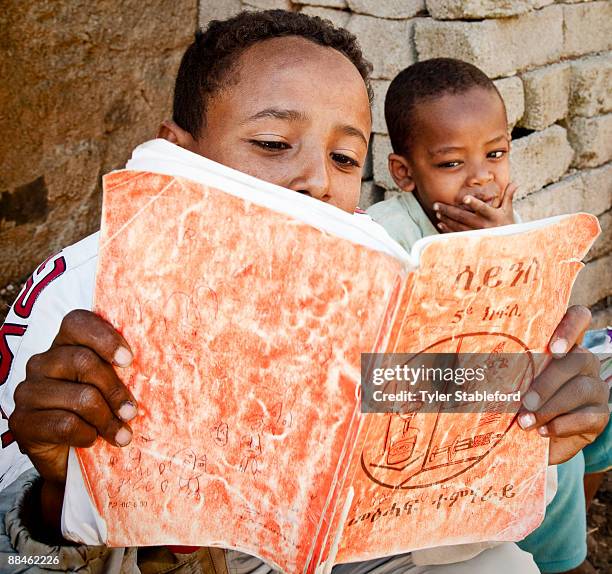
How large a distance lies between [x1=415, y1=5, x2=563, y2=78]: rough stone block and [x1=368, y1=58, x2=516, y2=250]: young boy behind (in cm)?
17

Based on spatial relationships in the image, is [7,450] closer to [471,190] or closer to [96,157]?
[471,190]

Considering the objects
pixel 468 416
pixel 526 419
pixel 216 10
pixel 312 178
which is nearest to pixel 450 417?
pixel 468 416

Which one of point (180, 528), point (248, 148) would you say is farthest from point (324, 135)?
point (180, 528)

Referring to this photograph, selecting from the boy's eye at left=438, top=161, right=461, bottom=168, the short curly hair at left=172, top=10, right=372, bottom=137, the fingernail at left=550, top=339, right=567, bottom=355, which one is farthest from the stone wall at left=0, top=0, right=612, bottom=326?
the fingernail at left=550, top=339, right=567, bottom=355

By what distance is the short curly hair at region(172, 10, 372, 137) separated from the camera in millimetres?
1262

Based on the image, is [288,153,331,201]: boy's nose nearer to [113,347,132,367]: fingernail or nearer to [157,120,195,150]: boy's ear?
[157,120,195,150]: boy's ear

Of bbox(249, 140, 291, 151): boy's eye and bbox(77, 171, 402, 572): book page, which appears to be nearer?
bbox(77, 171, 402, 572): book page

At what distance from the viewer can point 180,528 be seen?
3.20 ft

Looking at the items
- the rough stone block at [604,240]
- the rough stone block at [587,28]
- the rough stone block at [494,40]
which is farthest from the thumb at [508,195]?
the rough stone block at [604,240]

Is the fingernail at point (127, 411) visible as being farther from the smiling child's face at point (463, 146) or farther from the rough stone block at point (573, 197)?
the rough stone block at point (573, 197)

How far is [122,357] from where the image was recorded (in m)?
0.91

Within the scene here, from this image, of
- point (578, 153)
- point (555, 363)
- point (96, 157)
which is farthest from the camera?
point (578, 153)

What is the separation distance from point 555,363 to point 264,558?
0.49 meters

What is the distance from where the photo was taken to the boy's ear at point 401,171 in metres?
2.29
